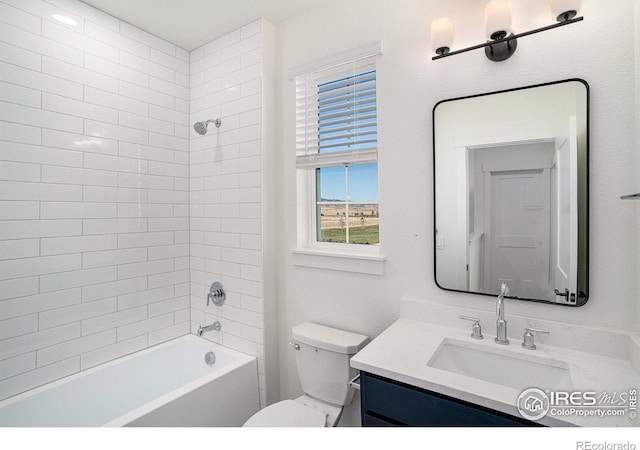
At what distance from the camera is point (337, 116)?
2.01m

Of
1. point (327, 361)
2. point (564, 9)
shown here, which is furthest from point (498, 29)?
point (327, 361)

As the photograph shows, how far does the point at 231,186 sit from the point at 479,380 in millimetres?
1824

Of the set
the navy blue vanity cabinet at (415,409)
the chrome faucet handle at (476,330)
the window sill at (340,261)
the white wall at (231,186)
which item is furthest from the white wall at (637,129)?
the white wall at (231,186)

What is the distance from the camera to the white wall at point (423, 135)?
50.2 inches

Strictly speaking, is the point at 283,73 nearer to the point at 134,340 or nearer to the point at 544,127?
the point at 544,127

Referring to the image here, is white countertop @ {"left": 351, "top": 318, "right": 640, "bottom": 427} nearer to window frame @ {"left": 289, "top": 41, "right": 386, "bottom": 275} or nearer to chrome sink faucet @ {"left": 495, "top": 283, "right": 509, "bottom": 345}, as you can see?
chrome sink faucet @ {"left": 495, "top": 283, "right": 509, "bottom": 345}

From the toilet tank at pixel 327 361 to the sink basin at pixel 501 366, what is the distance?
45 cm

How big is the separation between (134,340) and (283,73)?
2041mm

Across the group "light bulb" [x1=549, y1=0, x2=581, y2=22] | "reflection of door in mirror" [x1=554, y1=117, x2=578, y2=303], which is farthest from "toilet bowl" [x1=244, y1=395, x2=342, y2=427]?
"light bulb" [x1=549, y1=0, x2=581, y2=22]

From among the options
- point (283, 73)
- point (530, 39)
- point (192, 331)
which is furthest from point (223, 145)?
point (530, 39)

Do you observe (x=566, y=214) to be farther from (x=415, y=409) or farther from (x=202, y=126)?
(x=202, y=126)

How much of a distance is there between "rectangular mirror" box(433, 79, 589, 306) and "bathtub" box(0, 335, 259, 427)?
1392 mm

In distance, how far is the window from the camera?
1903 millimetres

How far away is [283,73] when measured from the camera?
2.20 meters
